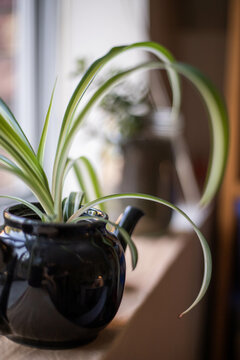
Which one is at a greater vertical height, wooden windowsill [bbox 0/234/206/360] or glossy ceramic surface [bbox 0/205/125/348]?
glossy ceramic surface [bbox 0/205/125/348]

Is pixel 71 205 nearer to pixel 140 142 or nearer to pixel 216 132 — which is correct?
pixel 216 132

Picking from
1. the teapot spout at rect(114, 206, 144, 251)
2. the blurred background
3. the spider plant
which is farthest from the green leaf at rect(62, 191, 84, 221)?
the blurred background

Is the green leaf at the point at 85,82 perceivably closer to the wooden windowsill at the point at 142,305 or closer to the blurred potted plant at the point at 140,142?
the wooden windowsill at the point at 142,305

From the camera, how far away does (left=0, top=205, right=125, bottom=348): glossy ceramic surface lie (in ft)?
1.85

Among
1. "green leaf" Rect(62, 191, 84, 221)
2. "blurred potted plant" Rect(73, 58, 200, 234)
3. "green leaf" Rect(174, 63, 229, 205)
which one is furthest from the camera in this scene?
"blurred potted plant" Rect(73, 58, 200, 234)

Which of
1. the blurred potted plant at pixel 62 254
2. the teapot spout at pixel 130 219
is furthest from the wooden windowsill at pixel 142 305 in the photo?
the teapot spout at pixel 130 219

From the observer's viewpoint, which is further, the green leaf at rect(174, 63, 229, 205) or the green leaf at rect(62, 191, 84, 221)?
the green leaf at rect(62, 191, 84, 221)

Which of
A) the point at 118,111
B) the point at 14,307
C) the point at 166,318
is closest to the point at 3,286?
the point at 14,307

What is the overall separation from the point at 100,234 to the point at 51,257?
7cm

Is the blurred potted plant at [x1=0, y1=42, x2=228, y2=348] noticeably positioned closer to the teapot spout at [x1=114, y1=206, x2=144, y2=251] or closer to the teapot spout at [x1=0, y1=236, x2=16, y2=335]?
the teapot spout at [x1=0, y1=236, x2=16, y2=335]

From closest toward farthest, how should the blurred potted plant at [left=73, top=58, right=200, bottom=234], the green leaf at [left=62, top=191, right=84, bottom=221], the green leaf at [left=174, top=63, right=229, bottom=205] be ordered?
the green leaf at [left=174, top=63, right=229, bottom=205], the green leaf at [left=62, top=191, right=84, bottom=221], the blurred potted plant at [left=73, top=58, right=200, bottom=234]

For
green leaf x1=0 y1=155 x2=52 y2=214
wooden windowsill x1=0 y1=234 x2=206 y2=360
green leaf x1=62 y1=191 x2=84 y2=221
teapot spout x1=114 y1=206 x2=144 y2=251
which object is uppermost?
green leaf x1=0 y1=155 x2=52 y2=214

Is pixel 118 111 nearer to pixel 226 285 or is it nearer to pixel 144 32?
pixel 144 32

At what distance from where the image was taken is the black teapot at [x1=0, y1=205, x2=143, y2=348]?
562mm
